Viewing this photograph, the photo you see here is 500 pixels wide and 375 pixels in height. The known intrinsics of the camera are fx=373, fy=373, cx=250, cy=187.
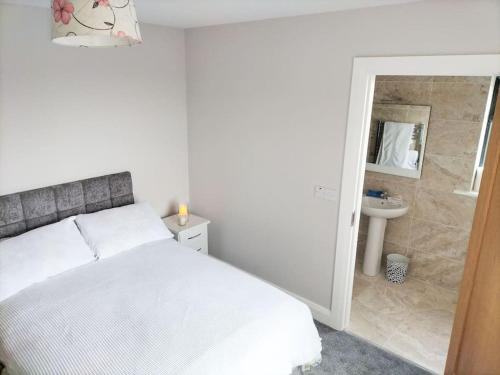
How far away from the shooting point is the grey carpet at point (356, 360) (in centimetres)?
257

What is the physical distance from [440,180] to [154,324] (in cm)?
284

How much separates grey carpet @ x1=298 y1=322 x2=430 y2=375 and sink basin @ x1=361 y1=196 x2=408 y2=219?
120 cm

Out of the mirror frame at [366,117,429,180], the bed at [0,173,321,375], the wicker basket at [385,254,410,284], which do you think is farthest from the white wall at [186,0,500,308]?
the mirror frame at [366,117,429,180]

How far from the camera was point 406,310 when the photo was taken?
329cm

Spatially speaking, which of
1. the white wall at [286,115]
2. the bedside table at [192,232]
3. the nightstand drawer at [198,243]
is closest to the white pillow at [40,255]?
the bedside table at [192,232]

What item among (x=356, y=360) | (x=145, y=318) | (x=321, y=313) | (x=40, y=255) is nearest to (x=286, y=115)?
(x=321, y=313)

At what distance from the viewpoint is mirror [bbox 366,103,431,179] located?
139 inches

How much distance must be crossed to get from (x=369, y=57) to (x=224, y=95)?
1.34 metres

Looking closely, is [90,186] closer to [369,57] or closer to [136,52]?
[136,52]

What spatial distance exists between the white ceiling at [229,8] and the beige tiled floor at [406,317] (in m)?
2.39

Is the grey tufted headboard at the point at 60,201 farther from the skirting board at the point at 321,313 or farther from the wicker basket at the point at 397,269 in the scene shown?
the wicker basket at the point at 397,269

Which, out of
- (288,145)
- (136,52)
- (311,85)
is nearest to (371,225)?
(288,145)

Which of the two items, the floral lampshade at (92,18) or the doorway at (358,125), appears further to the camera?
the doorway at (358,125)

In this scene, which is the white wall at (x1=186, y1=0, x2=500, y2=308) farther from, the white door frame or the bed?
the bed
